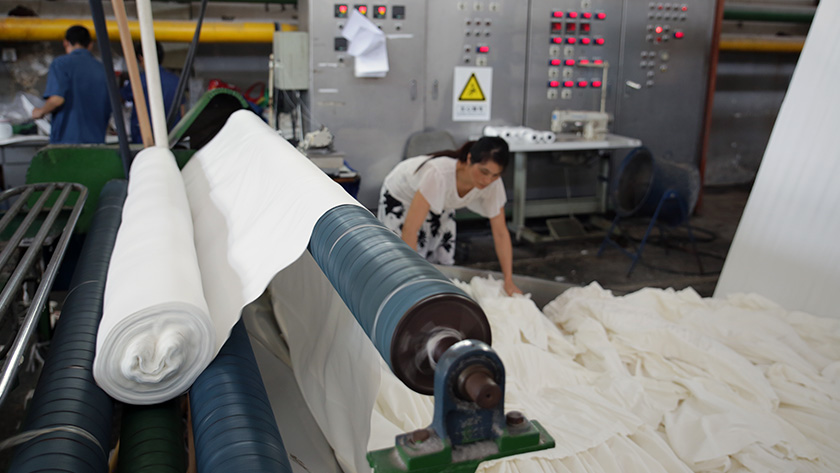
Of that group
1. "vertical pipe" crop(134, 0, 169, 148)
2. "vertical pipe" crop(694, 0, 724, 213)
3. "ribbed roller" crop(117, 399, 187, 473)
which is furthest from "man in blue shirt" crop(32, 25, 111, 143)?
"vertical pipe" crop(694, 0, 724, 213)

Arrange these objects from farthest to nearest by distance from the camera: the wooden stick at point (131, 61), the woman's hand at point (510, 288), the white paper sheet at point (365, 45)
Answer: the white paper sheet at point (365, 45)
the woman's hand at point (510, 288)
the wooden stick at point (131, 61)

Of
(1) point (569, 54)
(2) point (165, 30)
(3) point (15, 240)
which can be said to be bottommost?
(3) point (15, 240)

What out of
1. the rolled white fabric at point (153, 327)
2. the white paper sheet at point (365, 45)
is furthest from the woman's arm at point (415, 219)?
the white paper sheet at point (365, 45)

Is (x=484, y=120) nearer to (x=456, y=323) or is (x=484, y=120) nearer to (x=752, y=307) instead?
(x=752, y=307)

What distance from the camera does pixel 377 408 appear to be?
4.20 feet

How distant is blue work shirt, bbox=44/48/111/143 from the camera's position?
3.81 meters

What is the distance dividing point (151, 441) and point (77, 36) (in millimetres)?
3819

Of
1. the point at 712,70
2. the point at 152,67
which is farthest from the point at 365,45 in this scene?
the point at 712,70

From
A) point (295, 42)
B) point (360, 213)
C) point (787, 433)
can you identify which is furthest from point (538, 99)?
point (360, 213)

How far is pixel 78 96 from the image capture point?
3.88m

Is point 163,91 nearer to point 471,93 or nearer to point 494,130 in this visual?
point 471,93

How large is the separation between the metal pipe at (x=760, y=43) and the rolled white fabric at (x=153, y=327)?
5.85m

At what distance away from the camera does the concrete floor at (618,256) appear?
153 inches

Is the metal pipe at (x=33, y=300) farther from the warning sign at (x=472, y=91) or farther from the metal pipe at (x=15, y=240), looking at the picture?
the warning sign at (x=472, y=91)
